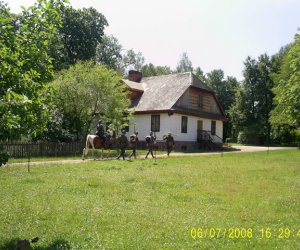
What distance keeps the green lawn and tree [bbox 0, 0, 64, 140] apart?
2090mm

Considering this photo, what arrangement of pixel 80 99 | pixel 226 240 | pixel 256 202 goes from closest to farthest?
pixel 226 240 → pixel 256 202 → pixel 80 99

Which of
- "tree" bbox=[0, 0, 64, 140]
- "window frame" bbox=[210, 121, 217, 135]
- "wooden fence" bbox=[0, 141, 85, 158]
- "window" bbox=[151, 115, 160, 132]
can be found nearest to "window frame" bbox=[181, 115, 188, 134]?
"window" bbox=[151, 115, 160, 132]

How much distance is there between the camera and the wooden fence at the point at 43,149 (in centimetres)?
2264

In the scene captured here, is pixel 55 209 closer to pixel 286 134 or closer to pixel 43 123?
pixel 43 123

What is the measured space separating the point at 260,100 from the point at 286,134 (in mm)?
7054

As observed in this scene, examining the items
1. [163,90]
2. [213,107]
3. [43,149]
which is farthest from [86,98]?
[213,107]

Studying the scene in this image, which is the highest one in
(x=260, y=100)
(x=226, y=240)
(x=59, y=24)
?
Result: (x=260, y=100)

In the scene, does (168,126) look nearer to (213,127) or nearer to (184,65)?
(213,127)

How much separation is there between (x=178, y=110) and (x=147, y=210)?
26054mm

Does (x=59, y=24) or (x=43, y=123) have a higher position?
(x=59, y=24)

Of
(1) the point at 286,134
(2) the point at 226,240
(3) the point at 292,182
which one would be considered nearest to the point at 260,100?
(1) the point at 286,134

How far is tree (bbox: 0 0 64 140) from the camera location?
6.28 meters

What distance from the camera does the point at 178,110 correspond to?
34.7 metres

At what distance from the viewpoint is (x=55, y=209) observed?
29.4ft
